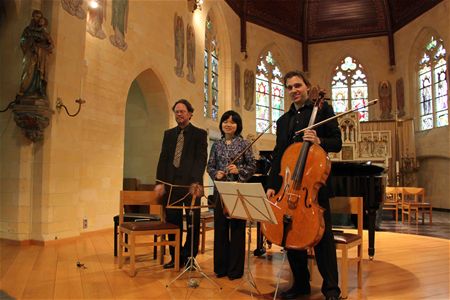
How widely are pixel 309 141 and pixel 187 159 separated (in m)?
1.69

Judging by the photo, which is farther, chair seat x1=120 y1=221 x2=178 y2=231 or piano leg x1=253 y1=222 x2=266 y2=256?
piano leg x1=253 y1=222 x2=266 y2=256

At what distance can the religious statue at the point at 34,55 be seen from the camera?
536 cm

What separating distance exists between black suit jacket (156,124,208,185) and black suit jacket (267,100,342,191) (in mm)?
1101

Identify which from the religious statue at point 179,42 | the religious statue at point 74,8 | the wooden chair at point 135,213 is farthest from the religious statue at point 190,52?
the religious statue at point 74,8

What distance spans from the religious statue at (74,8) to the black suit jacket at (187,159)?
10.3 ft

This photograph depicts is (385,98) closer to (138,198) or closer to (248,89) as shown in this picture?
(248,89)

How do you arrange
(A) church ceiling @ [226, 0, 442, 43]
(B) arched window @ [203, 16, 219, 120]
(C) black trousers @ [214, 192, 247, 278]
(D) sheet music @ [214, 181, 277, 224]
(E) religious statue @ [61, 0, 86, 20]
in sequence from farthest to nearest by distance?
(A) church ceiling @ [226, 0, 442, 43] < (B) arched window @ [203, 16, 219, 120] < (E) religious statue @ [61, 0, 86, 20] < (C) black trousers @ [214, 192, 247, 278] < (D) sheet music @ [214, 181, 277, 224]

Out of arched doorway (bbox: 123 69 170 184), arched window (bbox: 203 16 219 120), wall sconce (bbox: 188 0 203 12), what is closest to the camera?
arched doorway (bbox: 123 69 170 184)

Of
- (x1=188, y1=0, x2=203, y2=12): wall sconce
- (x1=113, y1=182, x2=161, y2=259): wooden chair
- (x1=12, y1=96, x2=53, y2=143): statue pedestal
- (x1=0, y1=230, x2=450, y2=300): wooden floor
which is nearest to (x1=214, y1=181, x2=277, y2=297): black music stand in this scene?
(x1=0, y1=230, x2=450, y2=300): wooden floor

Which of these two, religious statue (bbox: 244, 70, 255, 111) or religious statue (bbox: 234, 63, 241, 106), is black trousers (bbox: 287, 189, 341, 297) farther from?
religious statue (bbox: 244, 70, 255, 111)

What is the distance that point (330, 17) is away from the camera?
17922mm

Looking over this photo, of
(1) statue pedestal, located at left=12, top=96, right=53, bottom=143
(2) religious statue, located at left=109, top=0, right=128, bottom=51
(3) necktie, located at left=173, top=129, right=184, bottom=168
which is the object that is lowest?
(3) necktie, located at left=173, top=129, right=184, bottom=168

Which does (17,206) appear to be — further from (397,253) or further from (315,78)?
(315,78)

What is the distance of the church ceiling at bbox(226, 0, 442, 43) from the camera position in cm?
1645
